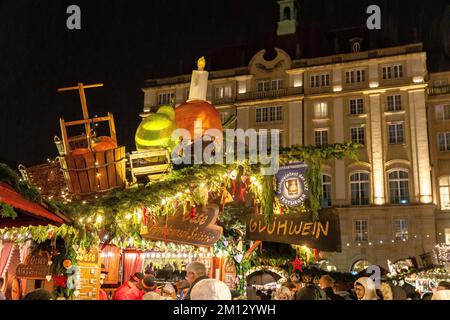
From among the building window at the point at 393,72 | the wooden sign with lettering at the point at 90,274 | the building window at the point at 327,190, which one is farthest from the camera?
the building window at the point at 327,190

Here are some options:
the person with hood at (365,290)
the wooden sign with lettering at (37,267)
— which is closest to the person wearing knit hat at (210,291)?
the person with hood at (365,290)

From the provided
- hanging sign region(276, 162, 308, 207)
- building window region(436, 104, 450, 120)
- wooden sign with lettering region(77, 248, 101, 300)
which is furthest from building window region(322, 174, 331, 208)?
wooden sign with lettering region(77, 248, 101, 300)

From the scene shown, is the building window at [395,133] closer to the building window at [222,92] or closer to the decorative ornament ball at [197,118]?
the building window at [222,92]

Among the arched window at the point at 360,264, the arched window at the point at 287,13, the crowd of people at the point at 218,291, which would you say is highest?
the arched window at the point at 287,13

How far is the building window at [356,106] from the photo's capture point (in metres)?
33.5

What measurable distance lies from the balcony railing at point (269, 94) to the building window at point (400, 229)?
37.7ft

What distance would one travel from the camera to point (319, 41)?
38500 millimetres

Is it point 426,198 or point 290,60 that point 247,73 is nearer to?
point 290,60

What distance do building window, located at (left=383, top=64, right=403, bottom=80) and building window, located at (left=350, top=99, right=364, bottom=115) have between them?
7.70ft

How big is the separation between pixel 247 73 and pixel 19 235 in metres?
31.7

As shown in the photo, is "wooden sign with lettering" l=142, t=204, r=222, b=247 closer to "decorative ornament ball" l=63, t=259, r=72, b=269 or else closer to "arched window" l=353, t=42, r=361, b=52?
"decorative ornament ball" l=63, t=259, r=72, b=269

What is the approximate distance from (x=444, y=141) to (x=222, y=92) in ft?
55.9
